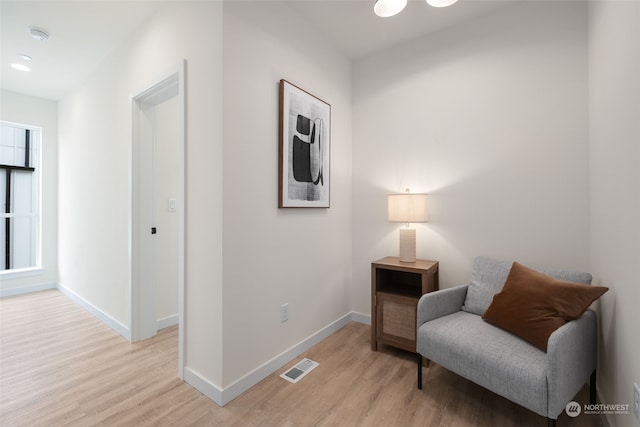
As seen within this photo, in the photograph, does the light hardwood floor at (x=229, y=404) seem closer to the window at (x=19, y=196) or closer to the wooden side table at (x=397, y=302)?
the wooden side table at (x=397, y=302)

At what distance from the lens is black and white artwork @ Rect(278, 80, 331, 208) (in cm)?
206

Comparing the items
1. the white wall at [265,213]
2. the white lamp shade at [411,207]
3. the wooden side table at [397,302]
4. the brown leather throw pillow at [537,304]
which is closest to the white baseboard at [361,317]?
the white wall at [265,213]

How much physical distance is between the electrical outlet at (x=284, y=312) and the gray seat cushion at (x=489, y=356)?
95 centimetres

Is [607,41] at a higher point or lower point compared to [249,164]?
higher

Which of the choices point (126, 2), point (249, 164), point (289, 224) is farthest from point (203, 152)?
point (126, 2)

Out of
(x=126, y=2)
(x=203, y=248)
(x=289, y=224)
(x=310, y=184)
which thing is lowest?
(x=203, y=248)

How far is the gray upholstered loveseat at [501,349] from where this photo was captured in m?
1.25

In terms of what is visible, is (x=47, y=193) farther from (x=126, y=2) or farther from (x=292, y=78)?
(x=292, y=78)

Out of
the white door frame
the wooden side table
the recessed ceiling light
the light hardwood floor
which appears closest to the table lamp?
the wooden side table

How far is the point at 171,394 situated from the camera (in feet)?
5.74

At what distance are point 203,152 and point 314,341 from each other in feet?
5.73

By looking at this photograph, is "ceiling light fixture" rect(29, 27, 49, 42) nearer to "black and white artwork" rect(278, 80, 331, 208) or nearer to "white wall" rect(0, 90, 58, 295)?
"white wall" rect(0, 90, 58, 295)

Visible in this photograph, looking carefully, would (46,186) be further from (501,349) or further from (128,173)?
(501,349)

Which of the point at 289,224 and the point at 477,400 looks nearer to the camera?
the point at 477,400
